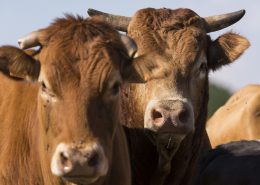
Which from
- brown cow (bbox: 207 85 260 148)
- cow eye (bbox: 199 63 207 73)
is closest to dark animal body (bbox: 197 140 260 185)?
cow eye (bbox: 199 63 207 73)

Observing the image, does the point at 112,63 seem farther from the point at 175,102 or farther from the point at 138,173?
the point at 138,173

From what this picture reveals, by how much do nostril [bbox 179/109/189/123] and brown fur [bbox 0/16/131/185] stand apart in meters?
0.69

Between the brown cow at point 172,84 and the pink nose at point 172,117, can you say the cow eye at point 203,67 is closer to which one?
the brown cow at point 172,84

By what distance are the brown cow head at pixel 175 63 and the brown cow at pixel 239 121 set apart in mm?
4836

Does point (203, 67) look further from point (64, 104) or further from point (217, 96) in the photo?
point (217, 96)

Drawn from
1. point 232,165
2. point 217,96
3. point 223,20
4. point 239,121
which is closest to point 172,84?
point 223,20

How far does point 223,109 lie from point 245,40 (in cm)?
636

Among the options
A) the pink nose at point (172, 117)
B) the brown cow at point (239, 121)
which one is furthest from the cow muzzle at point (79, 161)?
the brown cow at point (239, 121)

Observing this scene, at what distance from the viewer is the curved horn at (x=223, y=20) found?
9445mm

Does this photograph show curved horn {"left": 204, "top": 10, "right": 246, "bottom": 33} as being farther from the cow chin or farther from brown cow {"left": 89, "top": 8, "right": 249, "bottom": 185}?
the cow chin

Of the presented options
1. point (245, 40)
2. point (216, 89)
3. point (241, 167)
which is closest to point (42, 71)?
point (245, 40)

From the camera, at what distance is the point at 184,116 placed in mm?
8039

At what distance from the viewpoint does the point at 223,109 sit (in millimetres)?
15516

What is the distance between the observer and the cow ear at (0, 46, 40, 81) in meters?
6.93
